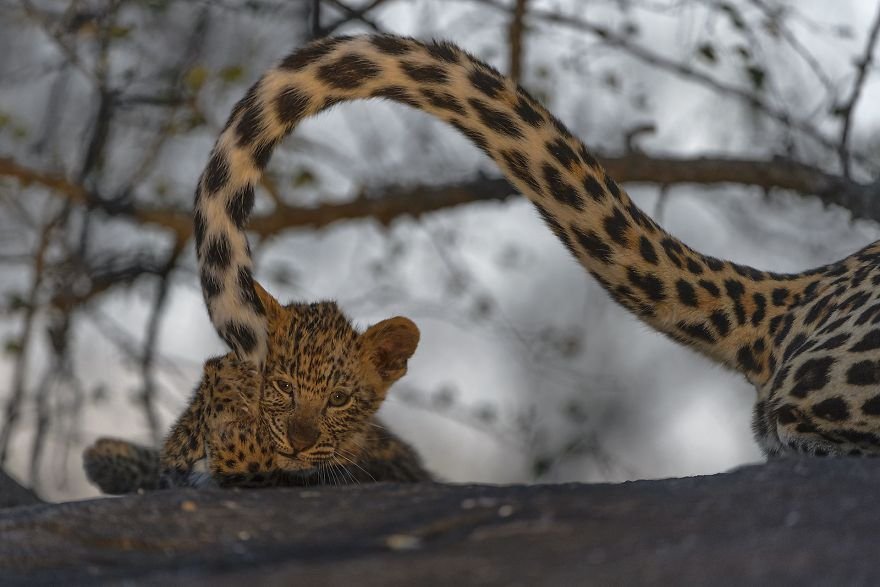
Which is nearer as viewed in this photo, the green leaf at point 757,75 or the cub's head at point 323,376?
the cub's head at point 323,376

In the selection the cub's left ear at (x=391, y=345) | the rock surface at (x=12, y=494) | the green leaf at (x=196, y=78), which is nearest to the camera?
the cub's left ear at (x=391, y=345)

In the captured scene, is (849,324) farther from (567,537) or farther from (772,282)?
(567,537)

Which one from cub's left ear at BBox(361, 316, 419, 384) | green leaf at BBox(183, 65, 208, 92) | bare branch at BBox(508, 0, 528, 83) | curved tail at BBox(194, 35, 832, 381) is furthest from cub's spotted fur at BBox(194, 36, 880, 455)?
bare branch at BBox(508, 0, 528, 83)

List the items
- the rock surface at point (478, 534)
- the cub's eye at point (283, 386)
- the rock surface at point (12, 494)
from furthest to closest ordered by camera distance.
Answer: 1. the rock surface at point (12, 494)
2. the cub's eye at point (283, 386)
3. the rock surface at point (478, 534)

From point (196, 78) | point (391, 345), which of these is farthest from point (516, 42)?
point (391, 345)

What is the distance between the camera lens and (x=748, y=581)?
9.80 feet

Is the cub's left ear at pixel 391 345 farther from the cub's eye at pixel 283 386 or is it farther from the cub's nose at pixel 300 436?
the cub's nose at pixel 300 436

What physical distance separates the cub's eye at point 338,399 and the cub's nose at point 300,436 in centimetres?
27

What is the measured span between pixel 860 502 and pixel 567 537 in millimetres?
840

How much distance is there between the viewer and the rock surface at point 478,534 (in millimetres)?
3068

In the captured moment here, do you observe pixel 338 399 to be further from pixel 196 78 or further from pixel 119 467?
pixel 196 78

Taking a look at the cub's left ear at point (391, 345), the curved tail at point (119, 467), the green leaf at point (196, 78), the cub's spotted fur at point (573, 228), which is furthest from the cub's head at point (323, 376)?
the green leaf at point (196, 78)

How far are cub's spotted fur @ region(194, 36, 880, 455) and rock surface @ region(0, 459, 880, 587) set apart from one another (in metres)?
1.06

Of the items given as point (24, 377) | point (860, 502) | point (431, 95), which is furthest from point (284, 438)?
point (24, 377)
